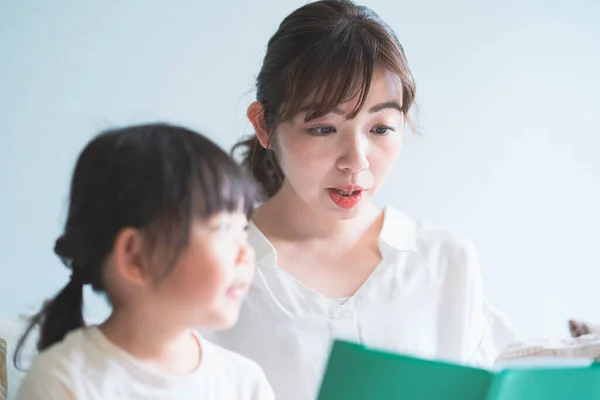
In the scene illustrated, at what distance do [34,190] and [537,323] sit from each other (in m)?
1.41

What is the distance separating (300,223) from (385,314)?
210mm

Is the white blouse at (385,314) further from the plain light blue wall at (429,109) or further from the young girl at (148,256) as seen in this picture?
the plain light blue wall at (429,109)

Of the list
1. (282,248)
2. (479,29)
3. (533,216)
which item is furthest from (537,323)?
(282,248)

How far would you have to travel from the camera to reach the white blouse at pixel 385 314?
1386mm

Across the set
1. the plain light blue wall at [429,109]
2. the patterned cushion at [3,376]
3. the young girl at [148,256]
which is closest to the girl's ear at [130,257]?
the young girl at [148,256]

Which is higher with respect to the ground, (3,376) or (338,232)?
(338,232)

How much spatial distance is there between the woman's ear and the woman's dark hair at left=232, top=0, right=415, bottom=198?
0.03 feet

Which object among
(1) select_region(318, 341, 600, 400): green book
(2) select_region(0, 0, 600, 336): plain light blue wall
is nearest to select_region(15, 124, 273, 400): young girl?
(1) select_region(318, 341, 600, 400): green book

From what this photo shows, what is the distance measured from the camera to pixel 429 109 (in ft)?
7.46

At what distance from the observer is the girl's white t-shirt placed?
36.7 inches

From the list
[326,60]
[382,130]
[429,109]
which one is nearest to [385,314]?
[382,130]

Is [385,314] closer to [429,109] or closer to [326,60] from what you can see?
[326,60]

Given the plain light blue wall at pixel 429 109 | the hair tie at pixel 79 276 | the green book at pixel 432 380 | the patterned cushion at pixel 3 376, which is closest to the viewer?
the green book at pixel 432 380

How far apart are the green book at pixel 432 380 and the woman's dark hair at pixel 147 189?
0.21 m
